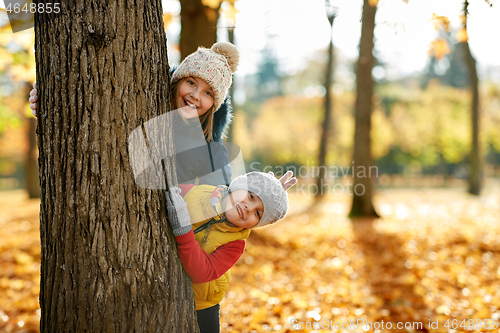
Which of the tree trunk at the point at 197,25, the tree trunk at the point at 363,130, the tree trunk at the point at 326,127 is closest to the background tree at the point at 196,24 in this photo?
the tree trunk at the point at 197,25

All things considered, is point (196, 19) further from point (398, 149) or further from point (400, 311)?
point (398, 149)

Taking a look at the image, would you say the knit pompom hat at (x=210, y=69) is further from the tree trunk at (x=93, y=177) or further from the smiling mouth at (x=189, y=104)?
the tree trunk at (x=93, y=177)

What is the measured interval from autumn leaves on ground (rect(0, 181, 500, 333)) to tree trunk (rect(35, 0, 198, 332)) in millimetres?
2079

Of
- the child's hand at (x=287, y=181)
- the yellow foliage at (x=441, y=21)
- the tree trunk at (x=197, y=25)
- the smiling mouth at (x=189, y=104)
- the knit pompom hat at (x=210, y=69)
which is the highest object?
the tree trunk at (x=197, y=25)

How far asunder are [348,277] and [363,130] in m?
5.00

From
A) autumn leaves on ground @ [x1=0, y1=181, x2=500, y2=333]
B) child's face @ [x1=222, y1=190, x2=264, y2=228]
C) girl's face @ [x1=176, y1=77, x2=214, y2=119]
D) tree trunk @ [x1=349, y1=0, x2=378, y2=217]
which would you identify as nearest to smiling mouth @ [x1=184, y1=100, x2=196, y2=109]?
girl's face @ [x1=176, y1=77, x2=214, y2=119]

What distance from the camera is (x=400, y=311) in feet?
12.4

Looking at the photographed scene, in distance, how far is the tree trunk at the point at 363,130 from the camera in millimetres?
8562

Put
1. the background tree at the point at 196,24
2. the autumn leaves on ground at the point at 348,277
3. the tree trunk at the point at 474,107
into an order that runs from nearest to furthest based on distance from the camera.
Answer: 1. the autumn leaves on ground at the point at 348,277
2. the background tree at the point at 196,24
3. the tree trunk at the point at 474,107

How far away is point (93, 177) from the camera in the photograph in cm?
157

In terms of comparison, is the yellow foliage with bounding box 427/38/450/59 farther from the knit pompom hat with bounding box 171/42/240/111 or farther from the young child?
the young child

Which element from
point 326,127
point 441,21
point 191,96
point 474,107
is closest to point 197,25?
point 441,21

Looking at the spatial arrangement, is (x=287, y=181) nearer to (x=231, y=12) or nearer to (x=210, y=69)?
(x=210, y=69)

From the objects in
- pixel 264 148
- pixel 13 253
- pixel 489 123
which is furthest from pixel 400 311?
pixel 489 123
